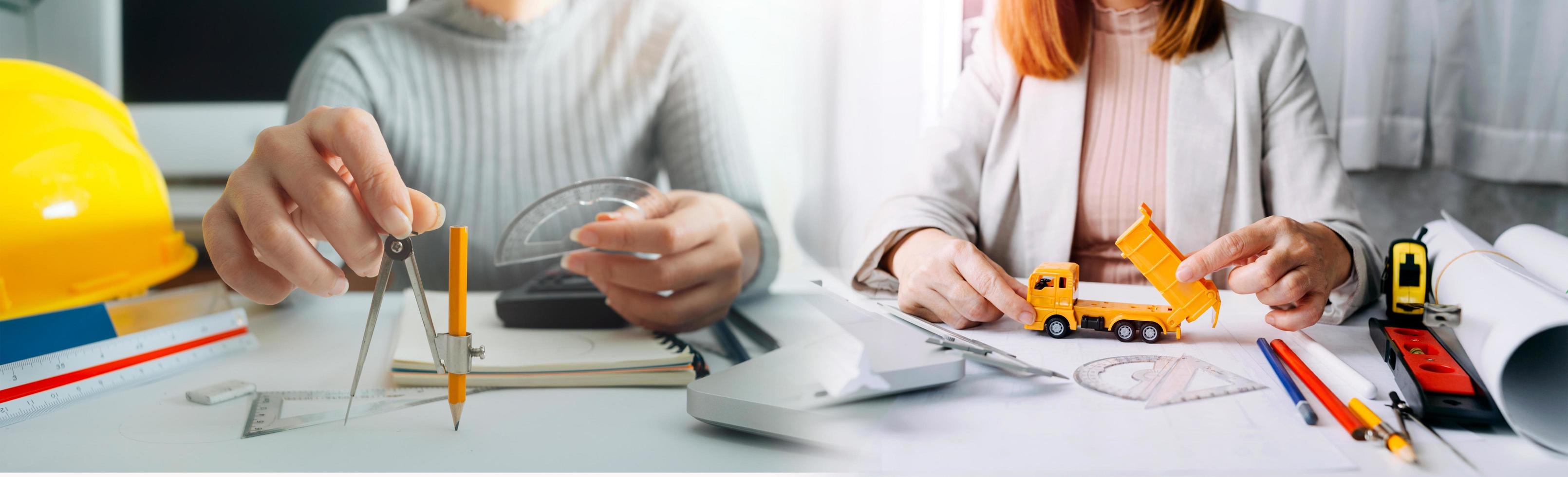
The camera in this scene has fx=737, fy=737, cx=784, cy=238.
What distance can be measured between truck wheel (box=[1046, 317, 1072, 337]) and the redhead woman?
0.10m

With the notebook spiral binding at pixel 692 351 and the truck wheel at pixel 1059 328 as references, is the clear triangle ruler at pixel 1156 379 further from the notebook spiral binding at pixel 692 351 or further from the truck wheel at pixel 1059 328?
the notebook spiral binding at pixel 692 351

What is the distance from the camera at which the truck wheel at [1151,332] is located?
0.41m

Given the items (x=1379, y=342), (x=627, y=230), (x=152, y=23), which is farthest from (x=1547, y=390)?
(x=152, y=23)

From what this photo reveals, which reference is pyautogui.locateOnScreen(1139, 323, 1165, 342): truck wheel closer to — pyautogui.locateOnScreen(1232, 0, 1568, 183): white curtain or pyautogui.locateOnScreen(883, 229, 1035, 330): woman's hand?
pyautogui.locateOnScreen(883, 229, 1035, 330): woman's hand

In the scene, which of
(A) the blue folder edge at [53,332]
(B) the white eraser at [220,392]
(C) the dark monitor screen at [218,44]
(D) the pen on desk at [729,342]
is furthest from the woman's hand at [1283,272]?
(C) the dark monitor screen at [218,44]

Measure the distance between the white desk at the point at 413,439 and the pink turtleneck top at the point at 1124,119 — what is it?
37 cm

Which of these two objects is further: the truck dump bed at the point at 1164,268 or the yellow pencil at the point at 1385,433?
the truck dump bed at the point at 1164,268

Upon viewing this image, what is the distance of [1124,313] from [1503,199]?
63 cm

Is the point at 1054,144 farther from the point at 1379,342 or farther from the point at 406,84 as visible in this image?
the point at 406,84

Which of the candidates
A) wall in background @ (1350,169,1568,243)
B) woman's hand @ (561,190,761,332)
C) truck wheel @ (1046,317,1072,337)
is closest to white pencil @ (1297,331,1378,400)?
truck wheel @ (1046,317,1072,337)

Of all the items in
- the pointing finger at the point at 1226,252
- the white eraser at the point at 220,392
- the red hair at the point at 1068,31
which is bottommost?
the white eraser at the point at 220,392

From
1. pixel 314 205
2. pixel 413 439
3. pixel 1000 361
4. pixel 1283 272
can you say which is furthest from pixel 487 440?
pixel 1283 272

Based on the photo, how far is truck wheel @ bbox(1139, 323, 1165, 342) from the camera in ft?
1.36

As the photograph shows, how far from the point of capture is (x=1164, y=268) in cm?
39
